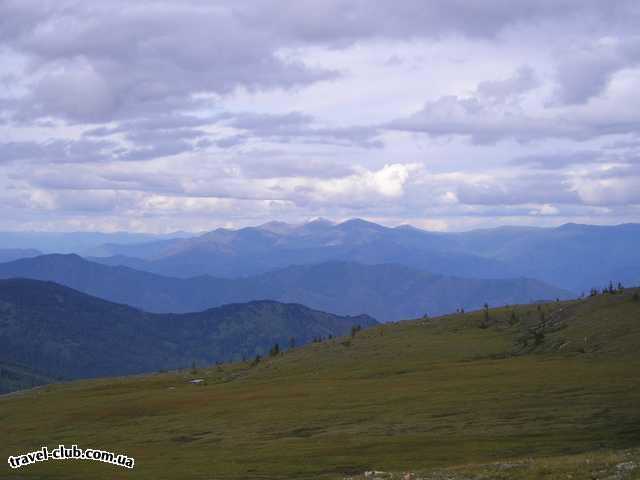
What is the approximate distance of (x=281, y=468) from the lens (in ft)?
174

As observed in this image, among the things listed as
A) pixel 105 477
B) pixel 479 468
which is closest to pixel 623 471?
pixel 479 468

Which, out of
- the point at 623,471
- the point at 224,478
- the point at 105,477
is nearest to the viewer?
the point at 623,471

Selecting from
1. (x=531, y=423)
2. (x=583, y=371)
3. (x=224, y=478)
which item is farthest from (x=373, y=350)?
(x=224, y=478)

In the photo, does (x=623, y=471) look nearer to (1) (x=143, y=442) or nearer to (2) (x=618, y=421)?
(2) (x=618, y=421)

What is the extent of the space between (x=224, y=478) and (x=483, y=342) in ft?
290

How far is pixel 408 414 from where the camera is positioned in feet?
236

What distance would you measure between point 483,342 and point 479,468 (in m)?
93.6

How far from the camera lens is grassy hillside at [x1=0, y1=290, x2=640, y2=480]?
51.2 m

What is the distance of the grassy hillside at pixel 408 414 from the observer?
168 ft

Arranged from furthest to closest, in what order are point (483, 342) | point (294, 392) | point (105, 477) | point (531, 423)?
point (483, 342)
point (294, 392)
point (531, 423)
point (105, 477)

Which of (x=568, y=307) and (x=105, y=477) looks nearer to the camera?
(x=105, y=477)

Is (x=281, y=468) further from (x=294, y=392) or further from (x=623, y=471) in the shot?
(x=294, y=392)

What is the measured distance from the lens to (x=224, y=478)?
5072cm

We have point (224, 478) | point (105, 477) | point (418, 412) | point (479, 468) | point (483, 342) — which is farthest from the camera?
point (483, 342)
